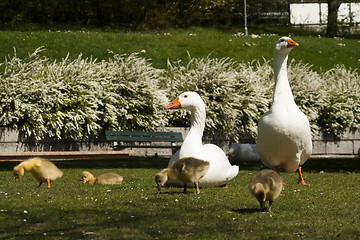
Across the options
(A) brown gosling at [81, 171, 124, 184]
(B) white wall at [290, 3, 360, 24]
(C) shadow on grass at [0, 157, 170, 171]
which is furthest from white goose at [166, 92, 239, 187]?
(B) white wall at [290, 3, 360, 24]

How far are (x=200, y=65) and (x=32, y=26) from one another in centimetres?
1978

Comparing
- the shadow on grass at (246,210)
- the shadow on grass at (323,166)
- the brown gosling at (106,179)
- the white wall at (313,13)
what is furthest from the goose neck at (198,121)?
the white wall at (313,13)

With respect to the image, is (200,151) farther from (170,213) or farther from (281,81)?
(281,81)

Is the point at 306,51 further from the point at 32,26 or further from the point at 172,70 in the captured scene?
the point at 32,26

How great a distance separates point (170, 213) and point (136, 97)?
43.5 feet

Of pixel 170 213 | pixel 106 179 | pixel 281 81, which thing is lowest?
pixel 106 179

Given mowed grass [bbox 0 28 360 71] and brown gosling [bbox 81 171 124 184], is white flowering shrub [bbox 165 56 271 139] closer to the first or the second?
mowed grass [bbox 0 28 360 71]

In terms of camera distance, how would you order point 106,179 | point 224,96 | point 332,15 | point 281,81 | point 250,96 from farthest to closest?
point 332,15
point 250,96
point 224,96
point 281,81
point 106,179

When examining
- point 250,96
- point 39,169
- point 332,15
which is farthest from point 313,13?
point 39,169

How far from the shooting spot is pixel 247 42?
1220 inches

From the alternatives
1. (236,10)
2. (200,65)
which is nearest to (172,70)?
(200,65)

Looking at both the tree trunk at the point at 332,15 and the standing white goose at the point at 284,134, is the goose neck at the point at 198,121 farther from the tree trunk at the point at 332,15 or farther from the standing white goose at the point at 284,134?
the tree trunk at the point at 332,15

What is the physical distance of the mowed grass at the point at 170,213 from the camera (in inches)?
203

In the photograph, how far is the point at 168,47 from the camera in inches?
1131
